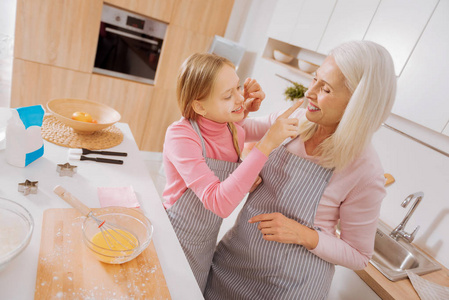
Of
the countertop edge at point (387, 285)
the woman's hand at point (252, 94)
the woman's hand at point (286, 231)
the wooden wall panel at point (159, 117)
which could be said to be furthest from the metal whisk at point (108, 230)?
the wooden wall panel at point (159, 117)

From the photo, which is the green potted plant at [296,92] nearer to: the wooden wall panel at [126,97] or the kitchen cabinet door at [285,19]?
the kitchen cabinet door at [285,19]

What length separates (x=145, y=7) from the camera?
252 cm

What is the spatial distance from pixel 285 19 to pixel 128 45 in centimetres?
139

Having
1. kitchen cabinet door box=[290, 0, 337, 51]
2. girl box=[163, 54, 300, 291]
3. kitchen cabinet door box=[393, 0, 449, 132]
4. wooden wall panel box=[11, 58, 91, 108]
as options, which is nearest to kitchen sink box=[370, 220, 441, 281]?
kitchen cabinet door box=[393, 0, 449, 132]

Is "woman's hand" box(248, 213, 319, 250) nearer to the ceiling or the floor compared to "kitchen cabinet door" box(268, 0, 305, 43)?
nearer to the floor

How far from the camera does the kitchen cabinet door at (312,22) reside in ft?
6.44

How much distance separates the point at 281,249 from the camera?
1.03 metres

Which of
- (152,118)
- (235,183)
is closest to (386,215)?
(235,183)

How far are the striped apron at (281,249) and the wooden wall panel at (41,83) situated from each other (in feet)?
6.89

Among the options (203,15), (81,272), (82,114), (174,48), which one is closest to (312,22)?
(203,15)

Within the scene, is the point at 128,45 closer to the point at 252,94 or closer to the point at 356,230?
the point at 252,94

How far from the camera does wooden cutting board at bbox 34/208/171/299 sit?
62 cm

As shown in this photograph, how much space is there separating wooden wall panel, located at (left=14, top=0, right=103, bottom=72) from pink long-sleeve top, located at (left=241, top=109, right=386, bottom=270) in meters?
2.21

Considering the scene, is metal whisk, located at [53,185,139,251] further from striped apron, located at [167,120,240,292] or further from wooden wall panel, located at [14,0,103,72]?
wooden wall panel, located at [14,0,103,72]
